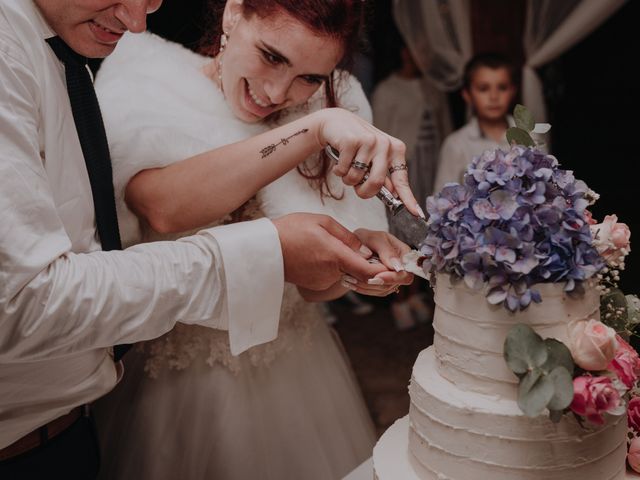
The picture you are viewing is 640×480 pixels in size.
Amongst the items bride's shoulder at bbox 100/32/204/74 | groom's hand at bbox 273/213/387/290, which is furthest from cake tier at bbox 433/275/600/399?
bride's shoulder at bbox 100/32/204/74

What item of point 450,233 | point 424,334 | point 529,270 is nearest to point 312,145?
point 450,233

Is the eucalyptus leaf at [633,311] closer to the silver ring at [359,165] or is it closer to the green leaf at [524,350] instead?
the green leaf at [524,350]

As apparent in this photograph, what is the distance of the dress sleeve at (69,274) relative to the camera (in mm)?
1106

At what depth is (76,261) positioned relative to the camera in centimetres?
120

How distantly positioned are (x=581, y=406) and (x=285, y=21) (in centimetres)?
107

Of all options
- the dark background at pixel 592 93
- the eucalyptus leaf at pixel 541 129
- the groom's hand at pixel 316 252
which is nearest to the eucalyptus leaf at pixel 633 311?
the eucalyptus leaf at pixel 541 129

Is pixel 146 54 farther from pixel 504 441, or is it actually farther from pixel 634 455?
pixel 634 455

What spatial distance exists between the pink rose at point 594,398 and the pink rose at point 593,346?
25 mm

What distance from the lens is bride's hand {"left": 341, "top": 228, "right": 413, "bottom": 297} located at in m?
1.46

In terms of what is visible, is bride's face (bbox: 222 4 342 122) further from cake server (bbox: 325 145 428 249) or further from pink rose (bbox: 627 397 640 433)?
pink rose (bbox: 627 397 640 433)

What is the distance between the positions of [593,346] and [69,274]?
2.79 feet

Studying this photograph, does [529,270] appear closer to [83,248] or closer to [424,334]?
[83,248]

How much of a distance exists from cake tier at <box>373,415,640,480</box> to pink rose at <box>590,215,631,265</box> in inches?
16.5

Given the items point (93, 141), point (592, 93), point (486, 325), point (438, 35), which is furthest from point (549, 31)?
point (486, 325)
